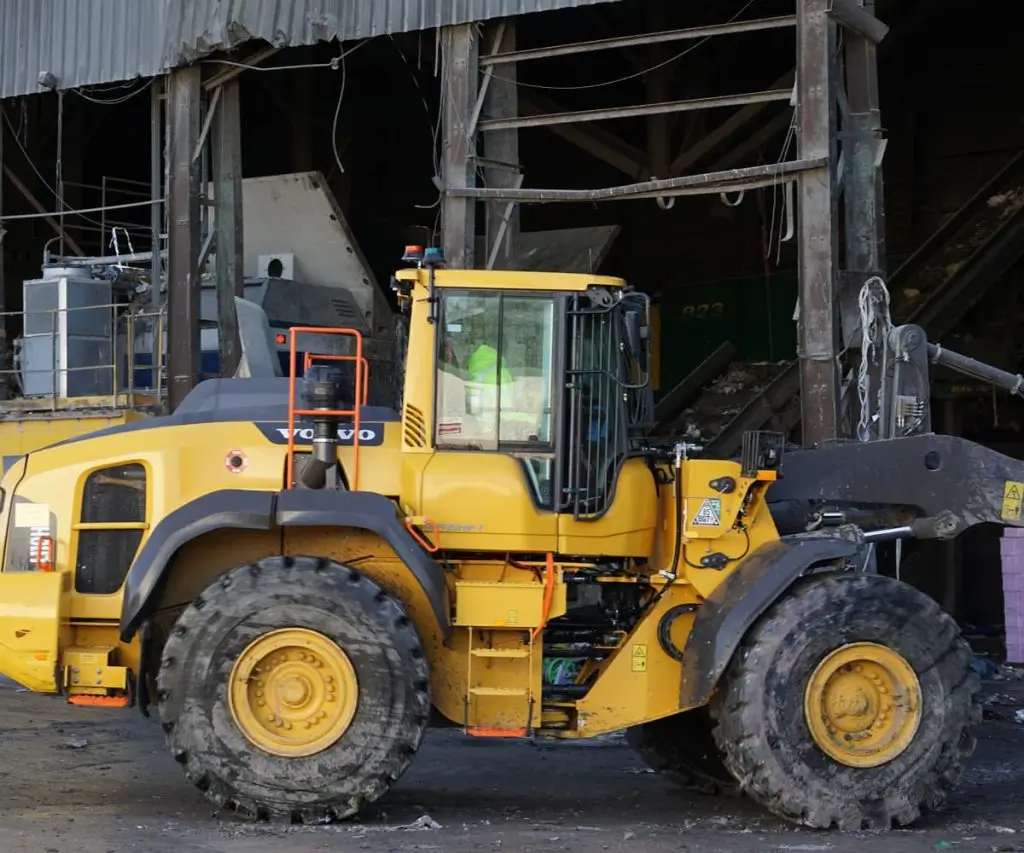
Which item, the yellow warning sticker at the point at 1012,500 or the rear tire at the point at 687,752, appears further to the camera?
the rear tire at the point at 687,752

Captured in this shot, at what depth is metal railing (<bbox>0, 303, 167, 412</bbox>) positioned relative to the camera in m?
15.2

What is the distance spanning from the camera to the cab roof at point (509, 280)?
7602mm

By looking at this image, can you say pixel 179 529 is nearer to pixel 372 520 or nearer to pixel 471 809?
pixel 372 520

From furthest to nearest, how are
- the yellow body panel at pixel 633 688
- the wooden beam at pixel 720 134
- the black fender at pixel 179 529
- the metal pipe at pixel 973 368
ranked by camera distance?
the wooden beam at pixel 720 134
the metal pipe at pixel 973 368
the yellow body panel at pixel 633 688
the black fender at pixel 179 529

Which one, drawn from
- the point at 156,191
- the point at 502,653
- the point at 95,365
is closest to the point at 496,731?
the point at 502,653

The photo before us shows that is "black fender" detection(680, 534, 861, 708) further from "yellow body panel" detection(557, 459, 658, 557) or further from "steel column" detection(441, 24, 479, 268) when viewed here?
"steel column" detection(441, 24, 479, 268)

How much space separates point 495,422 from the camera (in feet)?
25.0

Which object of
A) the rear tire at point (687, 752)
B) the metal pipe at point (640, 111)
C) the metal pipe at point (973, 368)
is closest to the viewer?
the rear tire at point (687, 752)

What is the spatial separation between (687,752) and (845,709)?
1400mm

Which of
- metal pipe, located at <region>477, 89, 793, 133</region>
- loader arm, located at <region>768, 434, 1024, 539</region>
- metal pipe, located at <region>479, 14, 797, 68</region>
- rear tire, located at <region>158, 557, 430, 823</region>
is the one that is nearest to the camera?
rear tire, located at <region>158, 557, 430, 823</region>

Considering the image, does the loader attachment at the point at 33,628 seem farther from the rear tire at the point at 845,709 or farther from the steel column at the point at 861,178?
the steel column at the point at 861,178

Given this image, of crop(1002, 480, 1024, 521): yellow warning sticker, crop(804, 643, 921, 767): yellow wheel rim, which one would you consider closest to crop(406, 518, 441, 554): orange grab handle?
crop(804, 643, 921, 767): yellow wheel rim

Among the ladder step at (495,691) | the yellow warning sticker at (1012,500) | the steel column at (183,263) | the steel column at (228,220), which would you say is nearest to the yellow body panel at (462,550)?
the ladder step at (495,691)

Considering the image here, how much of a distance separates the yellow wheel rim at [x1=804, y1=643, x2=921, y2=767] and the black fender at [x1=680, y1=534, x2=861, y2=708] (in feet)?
1.43
